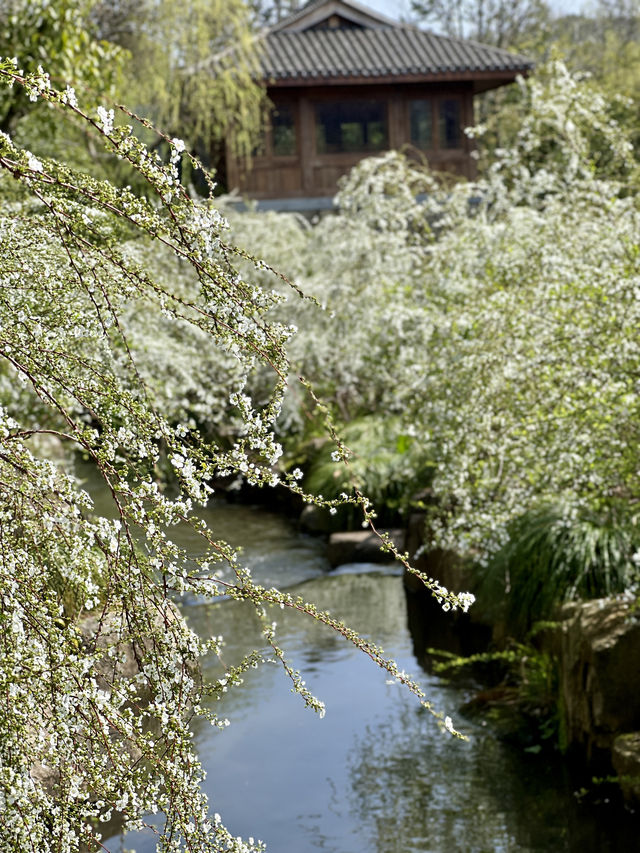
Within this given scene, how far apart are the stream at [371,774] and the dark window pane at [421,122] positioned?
16.7 m

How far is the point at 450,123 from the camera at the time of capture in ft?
77.6

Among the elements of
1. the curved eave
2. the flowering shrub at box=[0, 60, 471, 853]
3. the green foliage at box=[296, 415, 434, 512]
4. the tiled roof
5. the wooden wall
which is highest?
the tiled roof

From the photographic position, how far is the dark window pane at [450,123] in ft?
77.4

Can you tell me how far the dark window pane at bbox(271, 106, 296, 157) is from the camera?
2305 centimetres

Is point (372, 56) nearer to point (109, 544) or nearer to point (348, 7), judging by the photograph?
point (348, 7)

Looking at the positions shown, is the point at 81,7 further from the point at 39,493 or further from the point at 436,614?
the point at 39,493

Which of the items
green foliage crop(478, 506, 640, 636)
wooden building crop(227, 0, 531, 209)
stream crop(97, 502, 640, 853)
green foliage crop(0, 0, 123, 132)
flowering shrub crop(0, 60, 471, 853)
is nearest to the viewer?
flowering shrub crop(0, 60, 471, 853)

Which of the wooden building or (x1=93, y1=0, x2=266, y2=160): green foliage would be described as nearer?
(x1=93, y1=0, x2=266, y2=160): green foliage

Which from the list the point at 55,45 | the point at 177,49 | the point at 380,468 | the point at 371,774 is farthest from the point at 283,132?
the point at 371,774

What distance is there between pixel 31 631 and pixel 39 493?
1.03 ft

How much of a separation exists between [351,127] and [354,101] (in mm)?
591

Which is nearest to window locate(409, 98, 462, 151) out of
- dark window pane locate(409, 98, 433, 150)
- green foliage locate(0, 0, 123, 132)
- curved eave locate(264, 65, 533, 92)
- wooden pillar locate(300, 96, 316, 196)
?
dark window pane locate(409, 98, 433, 150)

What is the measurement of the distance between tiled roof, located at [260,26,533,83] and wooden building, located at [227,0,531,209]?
0.07 ft

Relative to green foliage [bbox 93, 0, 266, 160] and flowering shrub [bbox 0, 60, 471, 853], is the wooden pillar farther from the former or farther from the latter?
flowering shrub [bbox 0, 60, 471, 853]
